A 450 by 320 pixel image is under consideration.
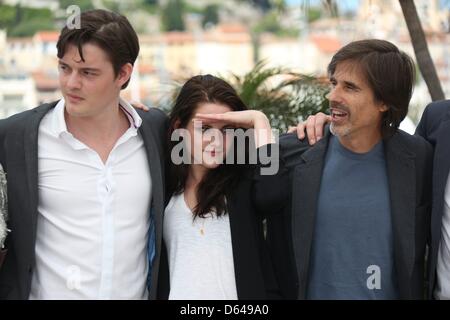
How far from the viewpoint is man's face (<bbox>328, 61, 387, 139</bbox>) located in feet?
11.7

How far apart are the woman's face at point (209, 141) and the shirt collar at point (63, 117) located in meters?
0.25

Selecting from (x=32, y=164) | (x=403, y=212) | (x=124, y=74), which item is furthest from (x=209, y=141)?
(x=403, y=212)

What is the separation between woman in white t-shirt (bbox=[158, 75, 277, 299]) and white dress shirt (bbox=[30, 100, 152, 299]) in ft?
0.63

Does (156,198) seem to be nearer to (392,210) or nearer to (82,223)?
(82,223)

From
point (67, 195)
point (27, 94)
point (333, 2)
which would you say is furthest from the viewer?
point (27, 94)

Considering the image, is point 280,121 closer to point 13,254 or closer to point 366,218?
point 366,218

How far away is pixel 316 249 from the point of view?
3521 millimetres

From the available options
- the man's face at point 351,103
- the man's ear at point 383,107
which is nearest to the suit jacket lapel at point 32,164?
the man's face at point 351,103

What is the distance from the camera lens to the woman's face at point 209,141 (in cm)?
355

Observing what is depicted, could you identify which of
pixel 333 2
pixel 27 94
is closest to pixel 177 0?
pixel 27 94

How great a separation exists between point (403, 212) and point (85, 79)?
1458mm

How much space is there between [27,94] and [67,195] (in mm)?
47839

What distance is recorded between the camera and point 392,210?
3.52 meters

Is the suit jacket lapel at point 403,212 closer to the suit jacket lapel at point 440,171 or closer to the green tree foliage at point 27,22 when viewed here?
the suit jacket lapel at point 440,171
